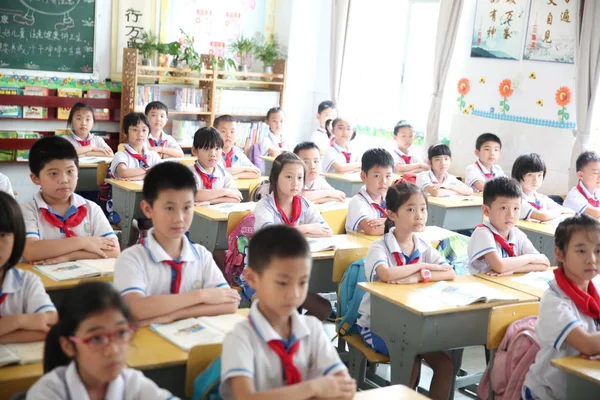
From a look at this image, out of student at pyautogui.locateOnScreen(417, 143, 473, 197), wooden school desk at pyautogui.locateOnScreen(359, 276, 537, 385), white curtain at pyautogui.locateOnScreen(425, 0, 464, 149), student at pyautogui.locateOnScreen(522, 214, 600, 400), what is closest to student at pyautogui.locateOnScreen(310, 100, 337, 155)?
white curtain at pyautogui.locateOnScreen(425, 0, 464, 149)

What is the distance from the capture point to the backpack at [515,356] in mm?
2682

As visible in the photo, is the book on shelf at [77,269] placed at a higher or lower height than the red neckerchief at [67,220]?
lower

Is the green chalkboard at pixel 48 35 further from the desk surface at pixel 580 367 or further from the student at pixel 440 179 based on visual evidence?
the desk surface at pixel 580 367

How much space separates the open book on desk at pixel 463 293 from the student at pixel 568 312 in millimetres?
354

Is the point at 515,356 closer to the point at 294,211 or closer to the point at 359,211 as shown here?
the point at 294,211

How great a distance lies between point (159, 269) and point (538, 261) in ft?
6.62

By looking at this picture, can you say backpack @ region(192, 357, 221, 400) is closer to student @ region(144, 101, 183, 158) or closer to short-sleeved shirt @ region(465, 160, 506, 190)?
short-sleeved shirt @ region(465, 160, 506, 190)

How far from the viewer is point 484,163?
20.4 ft

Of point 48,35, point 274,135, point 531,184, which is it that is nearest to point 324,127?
point 274,135

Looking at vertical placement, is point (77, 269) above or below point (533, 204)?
below

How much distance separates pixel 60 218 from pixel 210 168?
6.62ft

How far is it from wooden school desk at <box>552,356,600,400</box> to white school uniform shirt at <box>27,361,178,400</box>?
134 centimetres

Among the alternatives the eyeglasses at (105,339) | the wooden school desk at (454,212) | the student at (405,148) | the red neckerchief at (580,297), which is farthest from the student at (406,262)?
the student at (405,148)

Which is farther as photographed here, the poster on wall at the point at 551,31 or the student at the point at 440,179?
the poster on wall at the point at 551,31
